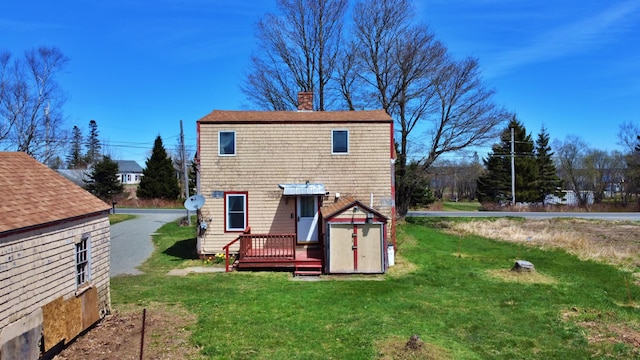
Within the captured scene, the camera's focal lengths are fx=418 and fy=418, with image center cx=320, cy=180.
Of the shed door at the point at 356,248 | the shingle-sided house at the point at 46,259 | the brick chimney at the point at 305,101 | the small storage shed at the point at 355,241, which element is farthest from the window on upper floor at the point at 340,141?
the shingle-sided house at the point at 46,259

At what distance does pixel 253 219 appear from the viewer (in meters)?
15.2

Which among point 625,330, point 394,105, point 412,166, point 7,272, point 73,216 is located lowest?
point 625,330

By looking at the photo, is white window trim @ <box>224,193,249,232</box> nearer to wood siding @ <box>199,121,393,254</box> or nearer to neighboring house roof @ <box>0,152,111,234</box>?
wood siding @ <box>199,121,393,254</box>

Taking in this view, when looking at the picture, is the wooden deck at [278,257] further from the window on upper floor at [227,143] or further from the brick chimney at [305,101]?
the brick chimney at [305,101]

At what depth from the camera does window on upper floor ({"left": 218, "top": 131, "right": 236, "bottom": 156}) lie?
50.1 feet

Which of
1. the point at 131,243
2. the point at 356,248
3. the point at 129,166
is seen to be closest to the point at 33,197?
the point at 356,248

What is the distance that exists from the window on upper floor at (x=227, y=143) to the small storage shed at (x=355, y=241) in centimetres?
460

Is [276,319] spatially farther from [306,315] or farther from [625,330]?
[625,330]

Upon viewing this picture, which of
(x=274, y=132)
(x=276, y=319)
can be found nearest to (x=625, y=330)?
(x=276, y=319)

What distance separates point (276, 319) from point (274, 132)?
8.15m

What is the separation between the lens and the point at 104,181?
41.5 m

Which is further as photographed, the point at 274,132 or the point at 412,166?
the point at 412,166

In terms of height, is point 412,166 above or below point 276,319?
above

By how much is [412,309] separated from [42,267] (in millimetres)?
7281
